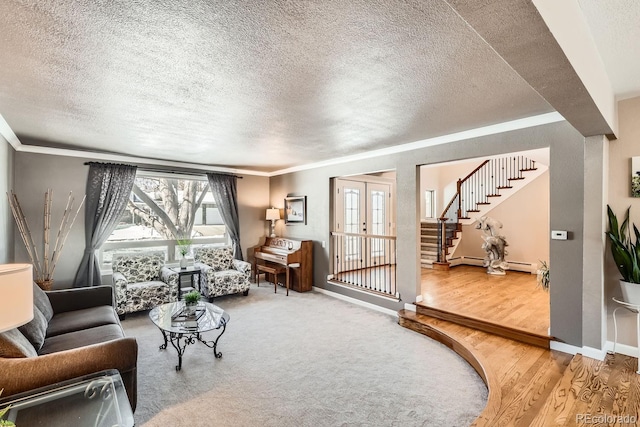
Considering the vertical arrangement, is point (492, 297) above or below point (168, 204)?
below

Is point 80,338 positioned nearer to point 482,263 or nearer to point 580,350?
point 580,350

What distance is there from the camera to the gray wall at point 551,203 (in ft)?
9.86

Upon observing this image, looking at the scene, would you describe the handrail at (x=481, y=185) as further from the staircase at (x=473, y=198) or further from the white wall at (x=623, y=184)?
the white wall at (x=623, y=184)

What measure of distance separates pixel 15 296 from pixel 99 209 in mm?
4158

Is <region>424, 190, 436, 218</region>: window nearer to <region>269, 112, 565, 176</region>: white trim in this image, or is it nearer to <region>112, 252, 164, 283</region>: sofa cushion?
<region>269, 112, 565, 176</region>: white trim

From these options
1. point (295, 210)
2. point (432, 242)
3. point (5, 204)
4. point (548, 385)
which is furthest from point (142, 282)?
point (432, 242)

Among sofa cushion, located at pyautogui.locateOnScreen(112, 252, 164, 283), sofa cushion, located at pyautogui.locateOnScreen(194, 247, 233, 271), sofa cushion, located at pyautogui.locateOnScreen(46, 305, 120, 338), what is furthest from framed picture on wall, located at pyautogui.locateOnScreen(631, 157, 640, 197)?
sofa cushion, located at pyautogui.locateOnScreen(112, 252, 164, 283)

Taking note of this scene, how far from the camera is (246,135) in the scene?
13.0 feet

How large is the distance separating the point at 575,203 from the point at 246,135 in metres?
3.71

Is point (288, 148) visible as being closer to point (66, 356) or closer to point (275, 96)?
point (275, 96)

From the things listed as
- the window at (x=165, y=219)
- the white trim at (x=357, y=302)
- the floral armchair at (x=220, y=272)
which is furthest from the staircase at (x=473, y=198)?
the window at (x=165, y=219)

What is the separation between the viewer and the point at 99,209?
501 centimetres

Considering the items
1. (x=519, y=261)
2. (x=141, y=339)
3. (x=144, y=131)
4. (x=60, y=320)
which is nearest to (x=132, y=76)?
(x=144, y=131)

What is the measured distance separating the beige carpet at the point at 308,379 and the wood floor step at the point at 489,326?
446 mm
